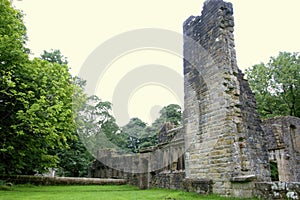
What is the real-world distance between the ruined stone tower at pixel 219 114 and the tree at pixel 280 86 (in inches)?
762

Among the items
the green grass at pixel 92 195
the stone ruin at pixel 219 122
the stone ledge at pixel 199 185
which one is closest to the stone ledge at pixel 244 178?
the stone ruin at pixel 219 122

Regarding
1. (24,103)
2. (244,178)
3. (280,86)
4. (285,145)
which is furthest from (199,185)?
(280,86)

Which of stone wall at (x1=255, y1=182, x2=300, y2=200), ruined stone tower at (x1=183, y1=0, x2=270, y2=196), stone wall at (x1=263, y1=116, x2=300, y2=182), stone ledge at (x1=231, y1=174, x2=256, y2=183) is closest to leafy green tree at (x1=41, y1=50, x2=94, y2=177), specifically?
ruined stone tower at (x1=183, y1=0, x2=270, y2=196)

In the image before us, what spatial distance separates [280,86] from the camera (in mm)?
26609

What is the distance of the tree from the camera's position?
2564 cm

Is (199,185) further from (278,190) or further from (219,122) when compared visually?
(278,190)

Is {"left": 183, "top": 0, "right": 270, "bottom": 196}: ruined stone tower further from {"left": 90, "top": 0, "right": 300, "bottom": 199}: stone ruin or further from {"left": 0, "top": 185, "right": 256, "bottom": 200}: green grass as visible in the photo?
{"left": 0, "top": 185, "right": 256, "bottom": 200}: green grass

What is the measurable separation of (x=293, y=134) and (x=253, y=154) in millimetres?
12157

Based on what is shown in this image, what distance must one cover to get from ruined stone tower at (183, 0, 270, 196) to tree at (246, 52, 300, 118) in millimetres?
19360

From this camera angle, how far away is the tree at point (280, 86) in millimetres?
25641

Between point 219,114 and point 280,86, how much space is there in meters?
21.9

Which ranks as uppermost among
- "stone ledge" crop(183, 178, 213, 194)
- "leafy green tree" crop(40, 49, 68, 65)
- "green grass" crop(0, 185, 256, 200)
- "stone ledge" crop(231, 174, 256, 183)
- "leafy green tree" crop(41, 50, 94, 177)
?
"leafy green tree" crop(40, 49, 68, 65)

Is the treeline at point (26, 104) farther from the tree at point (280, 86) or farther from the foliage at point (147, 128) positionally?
the tree at point (280, 86)

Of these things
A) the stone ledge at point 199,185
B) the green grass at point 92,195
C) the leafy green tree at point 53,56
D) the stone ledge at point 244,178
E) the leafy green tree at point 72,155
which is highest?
the leafy green tree at point 53,56
